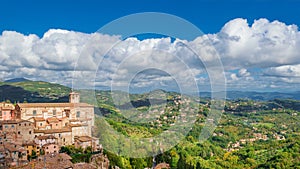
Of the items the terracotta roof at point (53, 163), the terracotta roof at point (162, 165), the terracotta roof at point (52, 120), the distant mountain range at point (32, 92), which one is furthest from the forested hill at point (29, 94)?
the terracotta roof at point (53, 163)

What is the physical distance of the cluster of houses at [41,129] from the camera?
1875cm

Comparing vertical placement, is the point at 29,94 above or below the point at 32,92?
below

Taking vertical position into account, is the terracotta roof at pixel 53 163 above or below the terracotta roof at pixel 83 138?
below

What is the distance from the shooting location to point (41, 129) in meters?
22.3

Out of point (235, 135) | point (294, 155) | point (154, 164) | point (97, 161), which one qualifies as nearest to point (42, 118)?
point (97, 161)

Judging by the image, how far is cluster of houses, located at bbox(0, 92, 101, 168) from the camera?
18750 millimetres

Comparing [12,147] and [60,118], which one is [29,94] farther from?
[12,147]

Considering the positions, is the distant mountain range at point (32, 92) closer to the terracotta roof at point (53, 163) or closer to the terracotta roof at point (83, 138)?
the terracotta roof at point (83, 138)

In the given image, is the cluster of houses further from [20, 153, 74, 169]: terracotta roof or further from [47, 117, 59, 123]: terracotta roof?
[20, 153, 74, 169]: terracotta roof

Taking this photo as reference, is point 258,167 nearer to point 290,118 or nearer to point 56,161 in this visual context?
point 56,161

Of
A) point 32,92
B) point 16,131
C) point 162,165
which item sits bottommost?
point 162,165

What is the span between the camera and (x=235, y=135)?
2468 inches

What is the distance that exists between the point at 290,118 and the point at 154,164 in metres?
77.9

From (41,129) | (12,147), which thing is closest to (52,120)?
(41,129)
